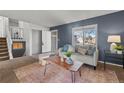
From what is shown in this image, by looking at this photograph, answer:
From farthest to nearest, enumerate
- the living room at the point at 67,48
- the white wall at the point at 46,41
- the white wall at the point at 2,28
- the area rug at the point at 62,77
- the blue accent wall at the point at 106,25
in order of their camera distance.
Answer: the white wall at the point at 46,41 < the white wall at the point at 2,28 < the blue accent wall at the point at 106,25 < the living room at the point at 67,48 < the area rug at the point at 62,77

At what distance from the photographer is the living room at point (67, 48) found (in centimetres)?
269

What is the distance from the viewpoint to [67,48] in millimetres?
5094

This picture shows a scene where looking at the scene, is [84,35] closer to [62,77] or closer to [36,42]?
[62,77]

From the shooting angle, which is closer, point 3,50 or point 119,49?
point 119,49

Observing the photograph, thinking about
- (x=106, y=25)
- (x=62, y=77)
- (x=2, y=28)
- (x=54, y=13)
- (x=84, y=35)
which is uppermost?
(x=54, y=13)

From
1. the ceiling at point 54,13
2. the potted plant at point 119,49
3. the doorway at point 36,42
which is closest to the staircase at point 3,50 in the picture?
the ceiling at point 54,13

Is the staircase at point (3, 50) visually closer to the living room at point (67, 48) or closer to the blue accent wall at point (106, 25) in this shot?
the living room at point (67, 48)

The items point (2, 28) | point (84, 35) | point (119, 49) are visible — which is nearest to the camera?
point (119, 49)

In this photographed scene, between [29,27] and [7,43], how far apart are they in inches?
69.6

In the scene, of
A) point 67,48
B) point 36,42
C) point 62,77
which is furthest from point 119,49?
point 36,42

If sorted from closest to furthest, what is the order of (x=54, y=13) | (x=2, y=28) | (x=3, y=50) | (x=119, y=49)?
(x=119, y=49), (x=54, y=13), (x=3, y=50), (x=2, y=28)
